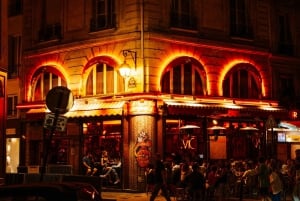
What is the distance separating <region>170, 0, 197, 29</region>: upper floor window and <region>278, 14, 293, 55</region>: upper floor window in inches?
259

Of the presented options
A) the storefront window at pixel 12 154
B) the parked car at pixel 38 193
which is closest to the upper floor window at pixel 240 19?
the storefront window at pixel 12 154

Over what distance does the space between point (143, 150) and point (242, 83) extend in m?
7.07

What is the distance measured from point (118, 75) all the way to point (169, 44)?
2644 millimetres

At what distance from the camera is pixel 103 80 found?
26.8m

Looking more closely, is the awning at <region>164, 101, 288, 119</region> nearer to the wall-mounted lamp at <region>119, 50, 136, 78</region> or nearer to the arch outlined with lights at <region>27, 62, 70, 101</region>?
the wall-mounted lamp at <region>119, 50, 136, 78</region>

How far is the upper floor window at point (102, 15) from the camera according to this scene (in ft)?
87.6

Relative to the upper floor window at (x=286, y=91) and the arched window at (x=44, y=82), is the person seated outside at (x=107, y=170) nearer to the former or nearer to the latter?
the arched window at (x=44, y=82)

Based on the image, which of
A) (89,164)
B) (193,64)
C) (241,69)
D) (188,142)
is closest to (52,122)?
(89,164)

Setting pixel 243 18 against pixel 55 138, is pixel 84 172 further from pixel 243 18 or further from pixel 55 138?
pixel 243 18

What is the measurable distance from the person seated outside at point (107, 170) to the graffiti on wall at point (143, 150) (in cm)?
141

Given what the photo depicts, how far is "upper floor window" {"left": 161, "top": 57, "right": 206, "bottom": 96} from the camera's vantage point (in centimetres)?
2616

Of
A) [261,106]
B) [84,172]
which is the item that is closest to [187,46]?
[261,106]

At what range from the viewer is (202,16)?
27469mm

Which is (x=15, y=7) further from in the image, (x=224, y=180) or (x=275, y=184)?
(x=275, y=184)
